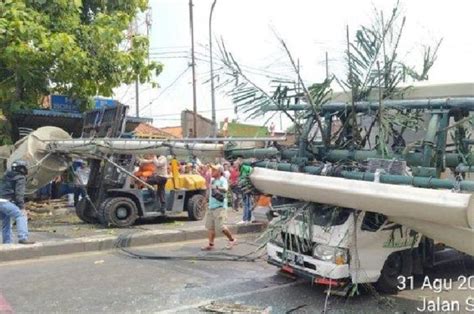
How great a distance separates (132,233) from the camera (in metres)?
11.2

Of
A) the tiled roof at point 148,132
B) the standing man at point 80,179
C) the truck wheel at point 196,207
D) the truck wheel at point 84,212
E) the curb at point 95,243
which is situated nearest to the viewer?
the curb at point 95,243

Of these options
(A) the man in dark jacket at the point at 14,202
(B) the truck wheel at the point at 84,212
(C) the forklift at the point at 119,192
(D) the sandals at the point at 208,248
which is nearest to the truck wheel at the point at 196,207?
(C) the forklift at the point at 119,192

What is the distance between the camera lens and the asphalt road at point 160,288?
652 cm

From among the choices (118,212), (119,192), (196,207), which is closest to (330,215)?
(118,212)

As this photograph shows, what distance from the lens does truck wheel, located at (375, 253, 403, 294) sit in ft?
22.0

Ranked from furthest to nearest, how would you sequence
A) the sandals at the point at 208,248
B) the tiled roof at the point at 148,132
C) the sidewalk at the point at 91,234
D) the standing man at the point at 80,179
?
1. the tiled roof at the point at 148,132
2. the standing man at the point at 80,179
3. the sandals at the point at 208,248
4. the sidewalk at the point at 91,234

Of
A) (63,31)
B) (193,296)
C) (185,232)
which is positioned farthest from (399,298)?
(63,31)

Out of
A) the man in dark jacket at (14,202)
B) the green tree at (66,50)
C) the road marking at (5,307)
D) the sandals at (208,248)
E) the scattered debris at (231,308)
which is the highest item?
the green tree at (66,50)

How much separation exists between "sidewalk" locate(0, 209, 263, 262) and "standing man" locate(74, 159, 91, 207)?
610 mm

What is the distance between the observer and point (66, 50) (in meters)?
13.4

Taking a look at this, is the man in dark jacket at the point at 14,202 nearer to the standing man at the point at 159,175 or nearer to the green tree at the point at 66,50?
the standing man at the point at 159,175

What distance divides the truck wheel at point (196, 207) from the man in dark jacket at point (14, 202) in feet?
14.5

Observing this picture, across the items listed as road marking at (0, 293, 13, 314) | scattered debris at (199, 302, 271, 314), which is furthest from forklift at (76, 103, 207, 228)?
Result: scattered debris at (199, 302, 271, 314)

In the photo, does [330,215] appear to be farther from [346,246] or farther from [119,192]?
[119,192]
